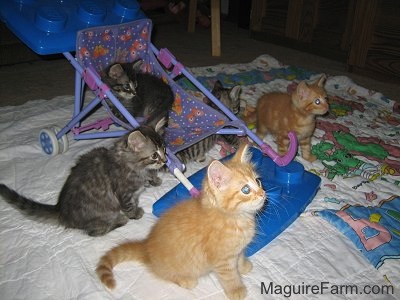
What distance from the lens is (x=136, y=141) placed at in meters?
1.31

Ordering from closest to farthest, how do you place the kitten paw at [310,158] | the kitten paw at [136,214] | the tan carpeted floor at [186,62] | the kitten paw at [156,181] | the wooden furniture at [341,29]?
1. the kitten paw at [136,214]
2. the kitten paw at [156,181]
3. the kitten paw at [310,158]
4. the tan carpeted floor at [186,62]
5. the wooden furniture at [341,29]

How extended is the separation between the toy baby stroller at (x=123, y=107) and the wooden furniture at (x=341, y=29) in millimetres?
1930

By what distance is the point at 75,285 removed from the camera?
3.77 ft

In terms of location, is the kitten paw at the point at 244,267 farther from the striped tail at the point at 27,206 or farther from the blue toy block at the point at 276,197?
the striped tail at the point at 27,206

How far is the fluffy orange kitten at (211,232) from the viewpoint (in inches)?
38.2

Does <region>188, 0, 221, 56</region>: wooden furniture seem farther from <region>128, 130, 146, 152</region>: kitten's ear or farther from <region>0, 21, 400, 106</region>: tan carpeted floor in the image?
<region>128, 130, 146, 152</region>: kitten's ear

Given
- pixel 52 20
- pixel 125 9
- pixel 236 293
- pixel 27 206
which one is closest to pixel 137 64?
pixel 125 9

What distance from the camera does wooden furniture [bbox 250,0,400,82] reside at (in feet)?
9.04

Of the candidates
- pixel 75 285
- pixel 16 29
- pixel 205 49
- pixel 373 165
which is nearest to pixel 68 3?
pixel 16 29

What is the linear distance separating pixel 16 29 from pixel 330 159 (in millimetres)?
1732

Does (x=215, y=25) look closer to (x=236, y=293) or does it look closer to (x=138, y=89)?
(x=138, y=89)

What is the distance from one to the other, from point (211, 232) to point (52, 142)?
1.10m

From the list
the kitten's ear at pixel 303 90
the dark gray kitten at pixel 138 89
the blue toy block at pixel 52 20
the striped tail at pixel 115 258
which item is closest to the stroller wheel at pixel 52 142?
the dark gray kitten at pixel 138 89

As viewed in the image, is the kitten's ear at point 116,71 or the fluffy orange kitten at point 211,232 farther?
the kitten's ear at point 116,71
